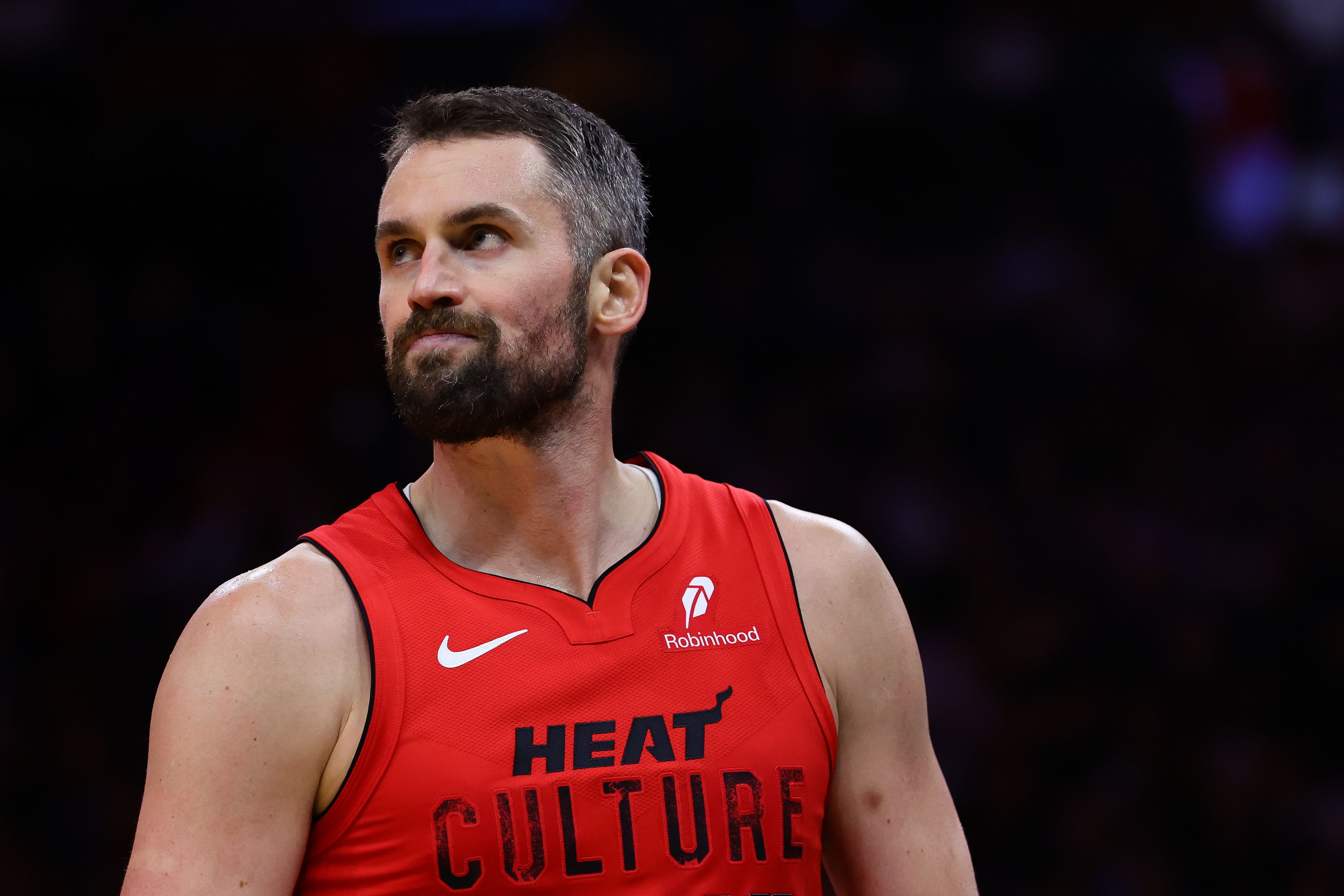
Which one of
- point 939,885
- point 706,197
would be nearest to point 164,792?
point 939,885

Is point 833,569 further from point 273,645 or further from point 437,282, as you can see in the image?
point 273,645

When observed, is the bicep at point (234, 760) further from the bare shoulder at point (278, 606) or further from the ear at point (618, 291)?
the ear at point (618, 291)

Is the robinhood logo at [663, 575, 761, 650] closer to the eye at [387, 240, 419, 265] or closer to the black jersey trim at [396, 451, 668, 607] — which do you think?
the black jersey trim at [396, 451, 668, 607]

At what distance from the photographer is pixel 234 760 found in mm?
1990

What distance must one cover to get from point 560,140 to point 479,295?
36cm

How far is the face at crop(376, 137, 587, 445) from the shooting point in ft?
7.37

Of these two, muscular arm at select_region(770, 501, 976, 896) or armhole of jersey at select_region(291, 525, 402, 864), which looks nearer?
armhole of jersey at select_region(291, 525, 402, 864)

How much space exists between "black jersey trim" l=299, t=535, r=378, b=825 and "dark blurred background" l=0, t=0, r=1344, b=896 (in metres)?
3.43

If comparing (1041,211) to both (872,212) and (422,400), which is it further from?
(422,400)

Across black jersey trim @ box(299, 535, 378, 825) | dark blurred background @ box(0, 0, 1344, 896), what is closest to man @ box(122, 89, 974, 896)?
black jersey trim @ box(299, 535, 378, 825)

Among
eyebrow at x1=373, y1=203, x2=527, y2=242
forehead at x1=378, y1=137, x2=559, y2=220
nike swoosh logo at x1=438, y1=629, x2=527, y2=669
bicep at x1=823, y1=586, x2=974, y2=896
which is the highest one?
forehead at x1=378, y1=137, x2=559, y2=220

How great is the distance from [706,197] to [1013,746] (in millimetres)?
3345

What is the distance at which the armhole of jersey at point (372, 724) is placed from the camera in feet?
6.74

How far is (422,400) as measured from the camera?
2.25m
